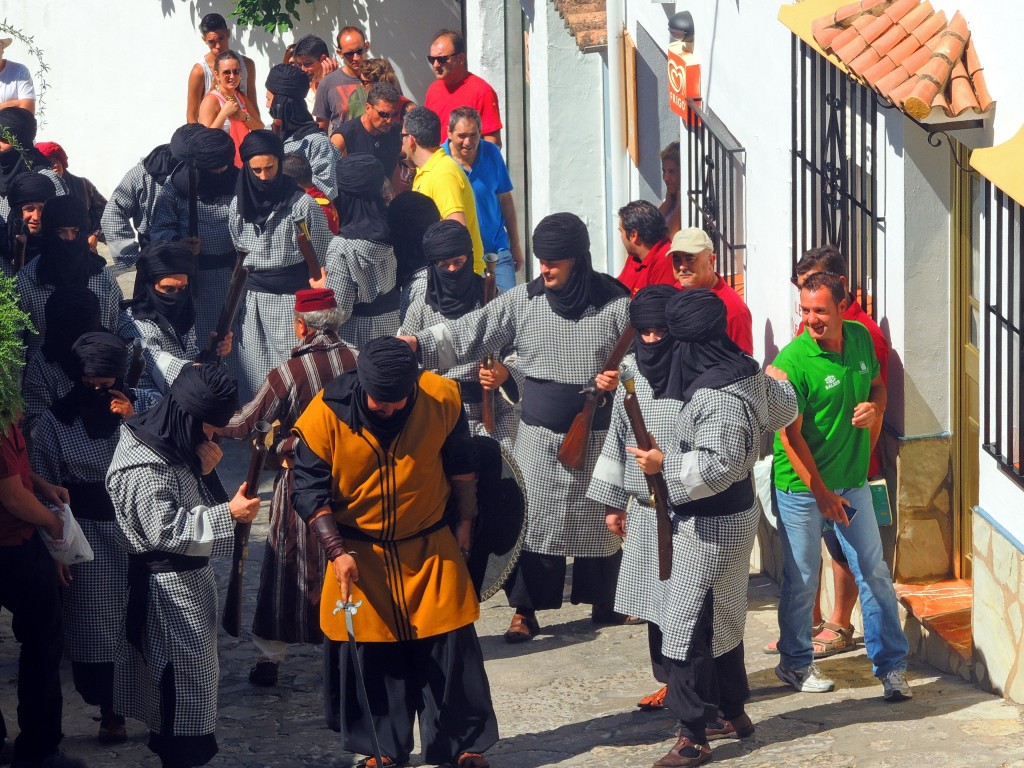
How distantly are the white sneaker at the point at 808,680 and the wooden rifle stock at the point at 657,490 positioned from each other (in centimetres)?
92

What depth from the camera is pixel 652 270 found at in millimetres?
8055

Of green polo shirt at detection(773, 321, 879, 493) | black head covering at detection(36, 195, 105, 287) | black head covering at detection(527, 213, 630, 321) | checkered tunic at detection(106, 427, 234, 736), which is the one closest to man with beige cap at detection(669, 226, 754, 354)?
black head covering at detection(527, 213, 630, 321)

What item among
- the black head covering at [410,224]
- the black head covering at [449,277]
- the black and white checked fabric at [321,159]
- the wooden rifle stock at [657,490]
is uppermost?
the black and white checked fabric at [321,159]

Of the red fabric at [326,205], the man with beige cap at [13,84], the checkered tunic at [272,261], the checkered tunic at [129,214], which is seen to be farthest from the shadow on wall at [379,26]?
the checkered tunic at [272,261]

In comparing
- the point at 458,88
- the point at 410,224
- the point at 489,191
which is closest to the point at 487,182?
the point at 489,191

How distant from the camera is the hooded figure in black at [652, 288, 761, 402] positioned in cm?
600

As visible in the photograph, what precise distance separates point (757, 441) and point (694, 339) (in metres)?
0.42

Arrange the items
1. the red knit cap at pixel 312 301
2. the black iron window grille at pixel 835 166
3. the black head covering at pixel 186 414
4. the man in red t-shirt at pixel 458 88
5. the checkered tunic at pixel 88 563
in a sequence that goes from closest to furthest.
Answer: the black head covering at pixel 186 414 < the checkered tunic at pixel 88 563 < the red knit cap at pixel 312 301 < the black iron window grille at pixel 835 166 < the man in red t-shirt at pixel 458 88

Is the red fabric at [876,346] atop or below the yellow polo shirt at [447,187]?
below

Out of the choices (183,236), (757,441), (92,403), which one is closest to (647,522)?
(757,441)

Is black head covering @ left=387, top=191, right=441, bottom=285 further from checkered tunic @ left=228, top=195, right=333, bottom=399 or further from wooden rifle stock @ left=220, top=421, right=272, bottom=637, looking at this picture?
wooden rifle stock @ left=220, top=421, right=272, bottom=637

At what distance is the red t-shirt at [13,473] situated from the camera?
588cm

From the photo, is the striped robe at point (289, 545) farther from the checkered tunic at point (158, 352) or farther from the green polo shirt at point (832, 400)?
the green polo shirt at point (832, 400)

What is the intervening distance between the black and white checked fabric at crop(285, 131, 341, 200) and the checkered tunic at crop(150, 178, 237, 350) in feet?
3.33
